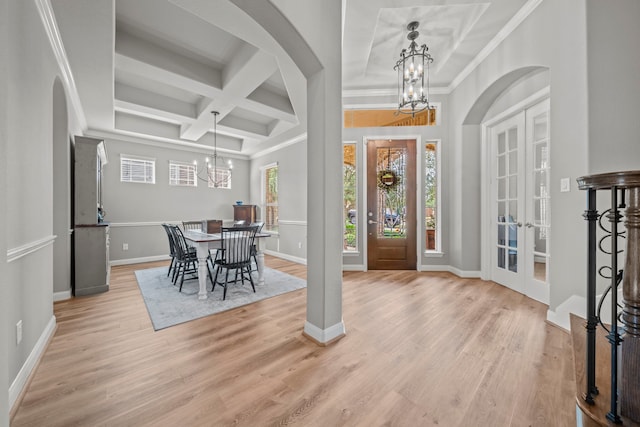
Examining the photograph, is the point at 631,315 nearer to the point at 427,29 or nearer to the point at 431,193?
the point at 427,29

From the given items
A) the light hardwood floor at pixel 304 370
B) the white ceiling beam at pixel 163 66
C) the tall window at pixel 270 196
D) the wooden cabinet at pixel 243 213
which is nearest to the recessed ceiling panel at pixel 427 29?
the white ceiling beam at pixel 163 66

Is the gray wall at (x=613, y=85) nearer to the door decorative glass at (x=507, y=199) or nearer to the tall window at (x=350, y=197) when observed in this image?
the door decorative glass at (x=507, y=199)

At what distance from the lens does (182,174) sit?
6070mm

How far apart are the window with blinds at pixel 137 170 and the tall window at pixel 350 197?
4.33 m

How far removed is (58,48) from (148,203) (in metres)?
3.68

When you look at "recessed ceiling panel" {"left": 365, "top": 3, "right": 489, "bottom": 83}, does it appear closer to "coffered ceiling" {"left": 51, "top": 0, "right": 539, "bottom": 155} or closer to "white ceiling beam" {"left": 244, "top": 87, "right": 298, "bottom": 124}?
"coffered ceiling" {"left": 51, "top": 0, "right": 539, "bottom": 155}

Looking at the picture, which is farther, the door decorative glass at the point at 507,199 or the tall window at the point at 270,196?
the tall window at the point at 270,196

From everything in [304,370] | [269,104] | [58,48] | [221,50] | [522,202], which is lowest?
[304,370]

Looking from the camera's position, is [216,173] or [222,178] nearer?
[216,173]

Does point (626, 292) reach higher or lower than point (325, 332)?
higher

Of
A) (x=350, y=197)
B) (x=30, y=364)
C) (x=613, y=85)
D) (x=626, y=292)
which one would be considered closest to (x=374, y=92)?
(x=350, y=197)

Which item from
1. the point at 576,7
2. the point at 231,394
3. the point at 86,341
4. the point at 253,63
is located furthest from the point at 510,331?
the point at 253,63

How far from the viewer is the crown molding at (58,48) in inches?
77.5

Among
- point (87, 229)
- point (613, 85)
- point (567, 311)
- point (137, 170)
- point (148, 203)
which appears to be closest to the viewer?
point (613, 85)
